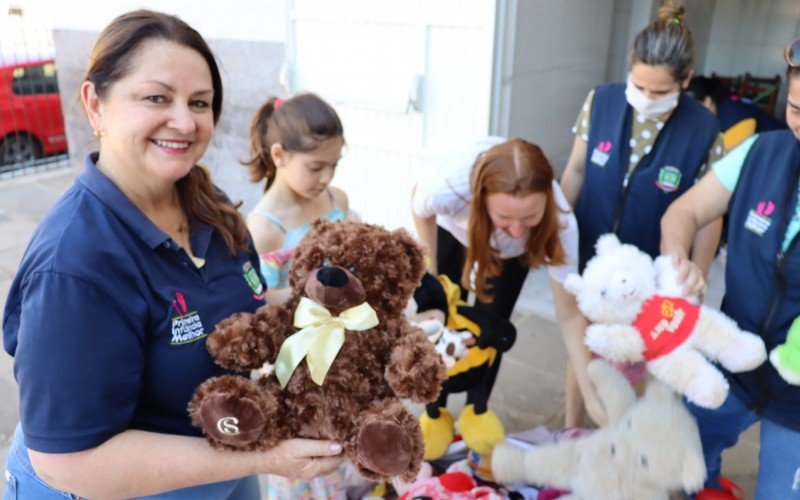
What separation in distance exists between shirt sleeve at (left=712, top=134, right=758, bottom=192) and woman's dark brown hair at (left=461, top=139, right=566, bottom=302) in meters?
0.50

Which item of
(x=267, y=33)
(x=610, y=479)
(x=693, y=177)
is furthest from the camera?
(x=267, y=33)

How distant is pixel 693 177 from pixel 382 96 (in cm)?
210

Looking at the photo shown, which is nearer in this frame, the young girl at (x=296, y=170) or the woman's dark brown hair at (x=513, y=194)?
the woman's dark brown hair at (x=513, y=194)

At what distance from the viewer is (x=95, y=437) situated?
105cm

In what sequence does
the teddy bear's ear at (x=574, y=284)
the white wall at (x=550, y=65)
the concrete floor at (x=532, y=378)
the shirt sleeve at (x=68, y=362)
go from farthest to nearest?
the white wall at (x=550, y=65), the concrete floor at (x=532, y=378), the teddy bear's ear at (x=574, y=284), the shirt sleeve at (x=68, y=362)

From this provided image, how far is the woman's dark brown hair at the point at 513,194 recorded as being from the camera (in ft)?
6.59

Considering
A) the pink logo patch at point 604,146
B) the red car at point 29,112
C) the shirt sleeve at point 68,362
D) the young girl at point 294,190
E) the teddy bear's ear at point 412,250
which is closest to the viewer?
the shirt sleeve at point 68,362

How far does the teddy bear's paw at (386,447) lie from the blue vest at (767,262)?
3.65 ft

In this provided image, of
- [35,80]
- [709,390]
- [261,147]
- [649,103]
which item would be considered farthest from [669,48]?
[35,80]

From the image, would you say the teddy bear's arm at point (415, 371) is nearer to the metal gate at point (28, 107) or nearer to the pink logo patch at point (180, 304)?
the pink logo patch at point (180, 304)

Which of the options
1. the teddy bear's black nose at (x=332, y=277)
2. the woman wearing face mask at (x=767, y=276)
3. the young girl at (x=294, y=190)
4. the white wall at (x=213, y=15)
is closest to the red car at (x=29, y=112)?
the white wall at (x=213, y=15)

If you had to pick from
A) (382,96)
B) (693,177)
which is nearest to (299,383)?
(693,177)

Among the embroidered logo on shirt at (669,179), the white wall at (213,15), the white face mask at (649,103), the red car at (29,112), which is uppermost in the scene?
the white wall at (213,15)

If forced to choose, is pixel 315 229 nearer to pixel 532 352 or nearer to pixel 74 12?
pixel 532 352
